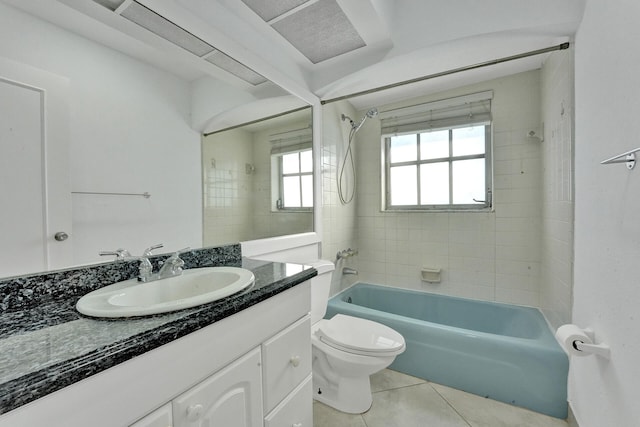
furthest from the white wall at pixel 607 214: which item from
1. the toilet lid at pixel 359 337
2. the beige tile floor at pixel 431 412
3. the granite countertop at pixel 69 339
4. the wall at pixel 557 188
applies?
the granite countertop at pixel 69 339

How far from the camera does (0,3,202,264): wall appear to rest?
0.87 metres

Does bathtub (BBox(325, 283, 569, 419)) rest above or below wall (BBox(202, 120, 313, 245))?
below

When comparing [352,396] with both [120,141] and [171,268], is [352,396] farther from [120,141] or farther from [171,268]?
[120,141]

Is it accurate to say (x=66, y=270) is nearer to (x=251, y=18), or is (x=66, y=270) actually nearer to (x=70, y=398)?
(x=70, y=398)

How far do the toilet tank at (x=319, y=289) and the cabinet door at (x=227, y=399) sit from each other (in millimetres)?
872

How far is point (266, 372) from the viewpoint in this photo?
919 millimetres

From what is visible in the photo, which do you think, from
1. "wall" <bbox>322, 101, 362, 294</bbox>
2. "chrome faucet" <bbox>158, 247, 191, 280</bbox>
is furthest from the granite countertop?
"wall" <bbox>322, 101, 362, 294</bbox>

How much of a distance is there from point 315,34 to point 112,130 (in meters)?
1.29

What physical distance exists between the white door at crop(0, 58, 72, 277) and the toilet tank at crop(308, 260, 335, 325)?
4.01ft

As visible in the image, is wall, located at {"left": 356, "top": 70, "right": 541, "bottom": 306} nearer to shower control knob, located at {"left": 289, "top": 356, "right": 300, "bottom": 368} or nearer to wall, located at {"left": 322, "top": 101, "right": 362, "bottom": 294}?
wall, located at {"left": 322, "top": 101, "right": 362, "bottom": 294}

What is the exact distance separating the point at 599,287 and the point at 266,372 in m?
1.36

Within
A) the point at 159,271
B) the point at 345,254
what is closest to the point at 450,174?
the point at 345,254

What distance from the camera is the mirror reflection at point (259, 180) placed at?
1419 mm

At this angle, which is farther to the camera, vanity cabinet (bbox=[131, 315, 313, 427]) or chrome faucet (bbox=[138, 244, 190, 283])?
chrome faucet (bbox=[138, 244, 190, 283])
